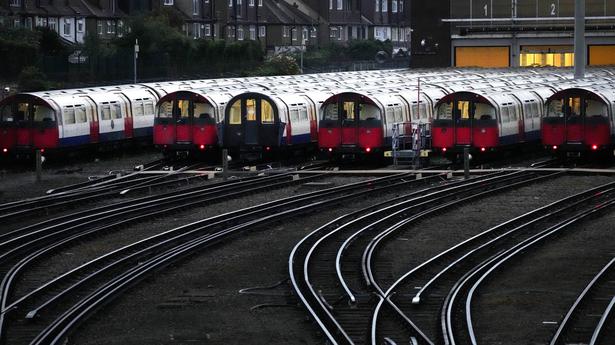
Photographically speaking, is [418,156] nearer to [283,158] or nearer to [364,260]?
[283,158]

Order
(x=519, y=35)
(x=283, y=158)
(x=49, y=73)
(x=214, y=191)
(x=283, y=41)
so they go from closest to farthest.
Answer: (x=214, y=191), (x=283, y=158), (x=49, y=73), (x=519, y=35), (x=283, y=41)

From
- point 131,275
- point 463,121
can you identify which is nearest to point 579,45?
point 463,121

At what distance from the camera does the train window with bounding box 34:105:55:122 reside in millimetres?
41769

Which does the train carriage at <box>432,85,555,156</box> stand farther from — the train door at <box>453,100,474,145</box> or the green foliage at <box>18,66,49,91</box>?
the green foliage at <box>18,66,49,91</box>

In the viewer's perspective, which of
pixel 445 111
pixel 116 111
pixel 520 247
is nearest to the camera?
pixel 520 247

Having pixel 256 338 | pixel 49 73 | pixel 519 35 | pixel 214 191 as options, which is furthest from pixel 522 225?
pixel 519 35

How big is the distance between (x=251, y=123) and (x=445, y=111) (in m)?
5.39

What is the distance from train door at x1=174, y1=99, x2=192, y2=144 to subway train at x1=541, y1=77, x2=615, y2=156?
9974 mm

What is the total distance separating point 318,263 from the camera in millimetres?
23000

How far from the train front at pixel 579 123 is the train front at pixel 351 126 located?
4697mm

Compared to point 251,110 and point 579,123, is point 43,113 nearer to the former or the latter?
point 251,110

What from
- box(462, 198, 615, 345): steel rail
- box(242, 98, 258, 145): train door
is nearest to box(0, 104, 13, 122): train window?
box(242, 98, 258, 145): train door

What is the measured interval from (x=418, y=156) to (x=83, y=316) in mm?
22614

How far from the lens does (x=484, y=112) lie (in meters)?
41.2
